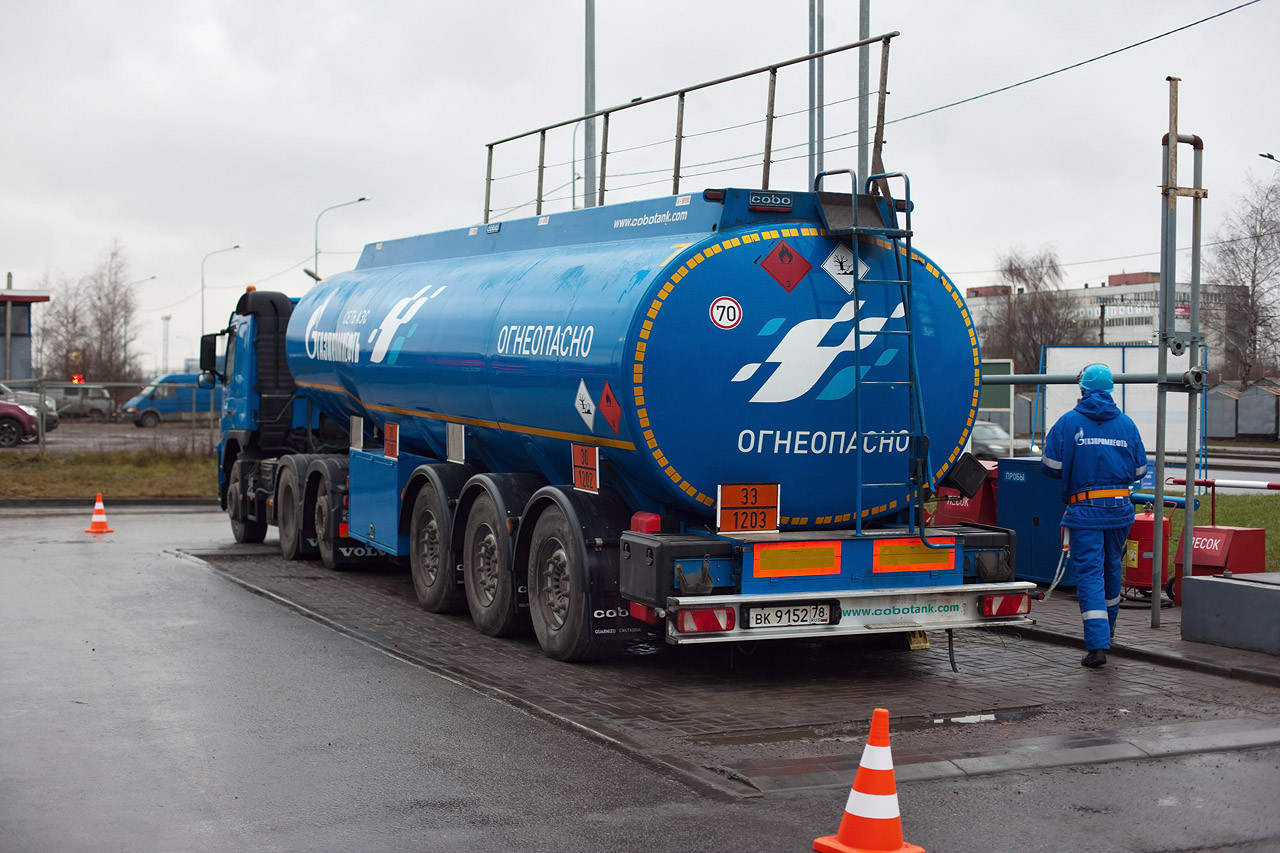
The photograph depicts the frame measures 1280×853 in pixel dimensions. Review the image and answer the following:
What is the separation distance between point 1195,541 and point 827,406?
14.3 ft

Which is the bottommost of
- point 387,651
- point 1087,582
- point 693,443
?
point 387,651

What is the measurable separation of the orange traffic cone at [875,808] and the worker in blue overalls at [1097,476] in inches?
189

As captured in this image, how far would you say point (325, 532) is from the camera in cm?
1536

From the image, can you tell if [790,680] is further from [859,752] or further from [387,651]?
[387,651]

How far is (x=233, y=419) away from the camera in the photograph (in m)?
18.8

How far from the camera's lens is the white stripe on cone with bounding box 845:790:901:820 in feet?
17.4

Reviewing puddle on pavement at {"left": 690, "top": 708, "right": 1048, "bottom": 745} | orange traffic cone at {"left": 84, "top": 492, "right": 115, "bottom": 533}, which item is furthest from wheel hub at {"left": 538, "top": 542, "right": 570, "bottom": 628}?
orange traffic cone at {"left": 84, "top": 492, "right": 115, "bottom": 533}

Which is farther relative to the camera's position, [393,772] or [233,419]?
[233,419]

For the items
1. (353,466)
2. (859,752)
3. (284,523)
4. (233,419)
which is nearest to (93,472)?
(233,419)

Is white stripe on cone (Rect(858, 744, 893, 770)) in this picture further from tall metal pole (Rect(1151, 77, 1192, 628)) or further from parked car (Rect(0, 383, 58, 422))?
parked car (Rect(0, 383, 58, 422))

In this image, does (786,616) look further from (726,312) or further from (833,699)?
(726,312)

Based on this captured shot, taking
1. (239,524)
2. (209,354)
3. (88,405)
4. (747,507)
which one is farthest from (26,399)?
(747,507)

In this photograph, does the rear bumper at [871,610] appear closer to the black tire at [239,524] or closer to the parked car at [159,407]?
the black tire at [239,524]

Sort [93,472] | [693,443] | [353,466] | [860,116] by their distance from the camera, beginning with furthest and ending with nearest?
[93,472], [860,116], [353,466], [693,443]
